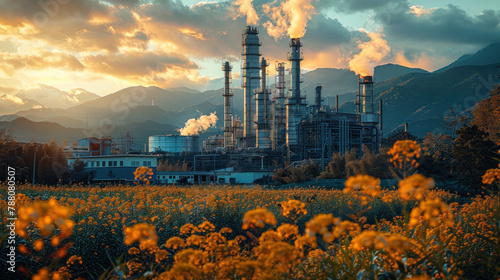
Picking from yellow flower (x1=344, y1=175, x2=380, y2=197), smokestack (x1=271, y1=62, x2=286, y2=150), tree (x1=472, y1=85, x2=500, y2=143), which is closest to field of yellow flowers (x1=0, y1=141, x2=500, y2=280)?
yellow flower (x1=344, y1=175, x2=380, y2=197)

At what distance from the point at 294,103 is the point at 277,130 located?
238 inches

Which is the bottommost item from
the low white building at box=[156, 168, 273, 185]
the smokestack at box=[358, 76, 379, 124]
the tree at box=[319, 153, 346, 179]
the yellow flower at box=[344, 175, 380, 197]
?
the low white building at box=[156, 168, 273, 185]

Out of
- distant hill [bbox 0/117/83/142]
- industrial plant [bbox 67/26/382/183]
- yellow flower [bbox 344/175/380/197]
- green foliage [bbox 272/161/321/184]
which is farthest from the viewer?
distant hill [bbox 0/117/83/142]

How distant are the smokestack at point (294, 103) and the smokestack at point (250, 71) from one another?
5.64 meters

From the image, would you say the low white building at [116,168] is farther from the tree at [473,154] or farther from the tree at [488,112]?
the tree at [488,112]

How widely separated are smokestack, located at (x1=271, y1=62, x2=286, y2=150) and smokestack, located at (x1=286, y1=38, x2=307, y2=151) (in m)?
2.95

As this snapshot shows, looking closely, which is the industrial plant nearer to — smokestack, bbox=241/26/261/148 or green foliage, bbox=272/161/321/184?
smokestack, bbox=241/26/261/148

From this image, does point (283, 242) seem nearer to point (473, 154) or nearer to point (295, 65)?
point (473, 154)

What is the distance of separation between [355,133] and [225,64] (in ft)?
85.6

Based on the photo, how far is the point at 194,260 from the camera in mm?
3820

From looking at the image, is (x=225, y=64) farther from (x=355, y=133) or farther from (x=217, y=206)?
(x=217, y=206)

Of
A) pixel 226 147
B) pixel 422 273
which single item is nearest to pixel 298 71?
pixel 226 147

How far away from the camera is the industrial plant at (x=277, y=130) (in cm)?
5175

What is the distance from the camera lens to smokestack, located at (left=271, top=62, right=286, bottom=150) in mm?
58116
